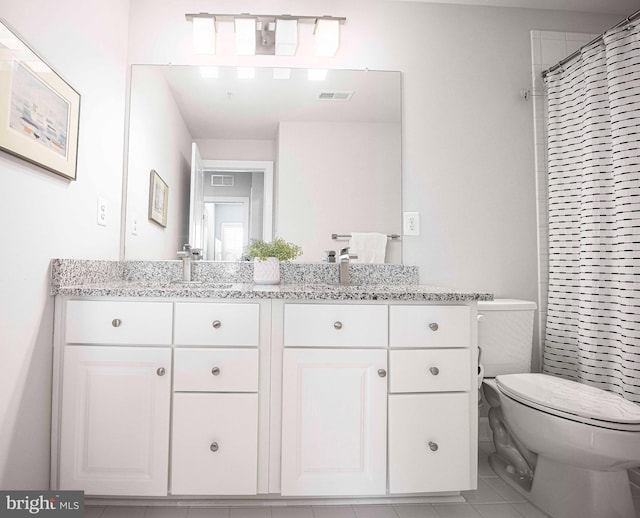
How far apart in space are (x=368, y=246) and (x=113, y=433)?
1.35 meters

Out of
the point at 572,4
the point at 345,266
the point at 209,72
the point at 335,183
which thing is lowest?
the point at 345,266

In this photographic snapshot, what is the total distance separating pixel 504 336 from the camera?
74.0 inches

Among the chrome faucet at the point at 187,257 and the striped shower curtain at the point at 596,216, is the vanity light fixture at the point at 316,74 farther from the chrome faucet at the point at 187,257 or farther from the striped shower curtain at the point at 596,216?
the striped shower curtain at the point at 596,216

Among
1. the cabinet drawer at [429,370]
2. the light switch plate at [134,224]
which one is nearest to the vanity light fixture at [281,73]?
the light switch plate at [134,224]

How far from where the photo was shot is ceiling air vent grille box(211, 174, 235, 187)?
2.02 metres

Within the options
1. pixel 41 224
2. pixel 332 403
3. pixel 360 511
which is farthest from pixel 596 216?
pixel 41 224

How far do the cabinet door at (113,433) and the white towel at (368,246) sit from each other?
1.07 m

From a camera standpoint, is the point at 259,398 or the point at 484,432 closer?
the point at 259,398

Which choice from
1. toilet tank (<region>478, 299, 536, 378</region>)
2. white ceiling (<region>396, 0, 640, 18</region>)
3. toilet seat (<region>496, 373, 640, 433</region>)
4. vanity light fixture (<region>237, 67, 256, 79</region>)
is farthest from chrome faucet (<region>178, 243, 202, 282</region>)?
white ceiling (<region>396, 0, 640, 18</region>)

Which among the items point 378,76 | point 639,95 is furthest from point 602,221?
point 378,76

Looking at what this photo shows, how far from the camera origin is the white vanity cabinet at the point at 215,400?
1.40 m

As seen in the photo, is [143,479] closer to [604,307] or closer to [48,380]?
[48,380]

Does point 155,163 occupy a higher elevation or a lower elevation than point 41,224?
higher

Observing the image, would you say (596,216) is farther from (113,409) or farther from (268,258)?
(113,409)
